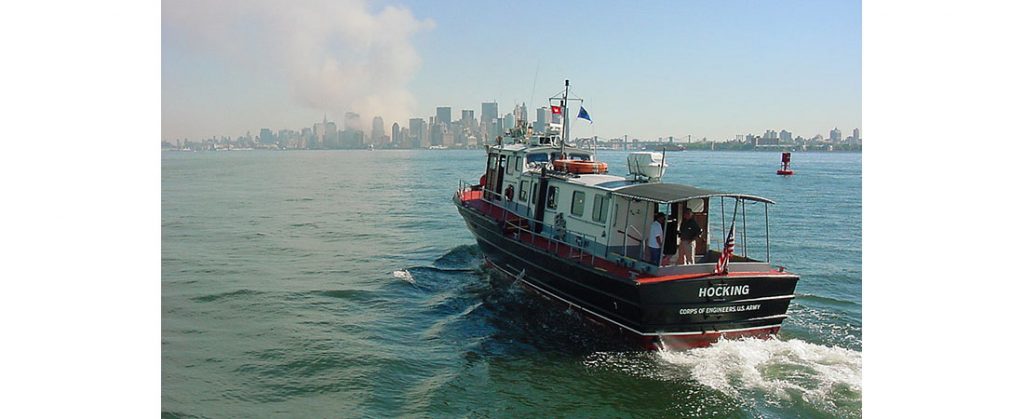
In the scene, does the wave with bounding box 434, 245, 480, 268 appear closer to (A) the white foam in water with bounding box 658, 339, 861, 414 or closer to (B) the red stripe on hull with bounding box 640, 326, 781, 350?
(B) the red stripe on hull with bounding box 640, 326, 781, 350

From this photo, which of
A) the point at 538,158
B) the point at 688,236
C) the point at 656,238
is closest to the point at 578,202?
the point at 656,238

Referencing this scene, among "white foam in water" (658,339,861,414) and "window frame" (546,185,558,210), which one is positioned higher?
"window frame" (546,185,558,210)

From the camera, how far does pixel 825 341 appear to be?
1056 cm

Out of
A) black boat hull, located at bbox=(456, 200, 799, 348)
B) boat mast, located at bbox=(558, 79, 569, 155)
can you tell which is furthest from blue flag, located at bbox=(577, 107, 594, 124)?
black boat hull, located at bbox=(456, 200, 799, 348)

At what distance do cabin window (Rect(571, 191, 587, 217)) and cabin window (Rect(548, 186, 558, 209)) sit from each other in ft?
1.98

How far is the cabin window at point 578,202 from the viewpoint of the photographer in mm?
11625

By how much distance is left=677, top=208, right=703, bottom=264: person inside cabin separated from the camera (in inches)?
392

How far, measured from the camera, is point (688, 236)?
9953 mm

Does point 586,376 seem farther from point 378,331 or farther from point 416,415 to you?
point 378,331

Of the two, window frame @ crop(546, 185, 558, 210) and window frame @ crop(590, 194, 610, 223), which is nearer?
window frame @ crop(590, 194, 610, 223)

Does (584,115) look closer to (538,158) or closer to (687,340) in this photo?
(538,158)

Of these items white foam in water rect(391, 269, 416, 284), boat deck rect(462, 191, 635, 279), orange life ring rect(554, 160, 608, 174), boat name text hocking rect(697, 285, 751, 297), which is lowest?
white foam in water rect(391, 269, 416, 284)

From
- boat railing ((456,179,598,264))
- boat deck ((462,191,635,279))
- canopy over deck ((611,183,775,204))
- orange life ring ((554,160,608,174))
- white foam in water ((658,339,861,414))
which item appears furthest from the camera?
orange life ring ((554,160,608,174))

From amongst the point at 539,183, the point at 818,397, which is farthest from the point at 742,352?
the point at 539,183
